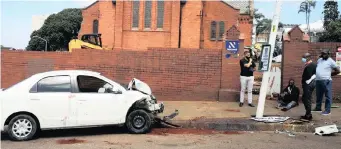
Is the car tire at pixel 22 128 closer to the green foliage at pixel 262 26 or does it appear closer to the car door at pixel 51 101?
the car door at pixel 51 101

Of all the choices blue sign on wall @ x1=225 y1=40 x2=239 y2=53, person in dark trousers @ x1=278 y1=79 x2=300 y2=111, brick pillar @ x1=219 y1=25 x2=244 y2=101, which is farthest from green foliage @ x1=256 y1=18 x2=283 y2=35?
person in dark trousers @ x1=278 y1=79 x2=300 y2=111

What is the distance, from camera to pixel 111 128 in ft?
30.8

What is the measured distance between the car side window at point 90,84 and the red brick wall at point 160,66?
18.1 ft

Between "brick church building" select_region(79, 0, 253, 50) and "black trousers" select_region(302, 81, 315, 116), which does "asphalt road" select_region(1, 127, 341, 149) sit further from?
"brick church building" select_region(79, 0, 253, 50)

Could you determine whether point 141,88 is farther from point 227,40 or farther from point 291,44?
point 291,44

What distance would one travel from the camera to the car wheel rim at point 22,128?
7.86m

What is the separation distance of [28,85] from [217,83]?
7.27 m

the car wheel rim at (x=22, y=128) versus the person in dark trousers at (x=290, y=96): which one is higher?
A: the person in dark trousers at (x=290, y=96)

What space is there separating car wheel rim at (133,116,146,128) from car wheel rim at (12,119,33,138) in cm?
219

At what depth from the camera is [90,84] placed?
8508 millimetres

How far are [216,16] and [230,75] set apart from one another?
23.7 metres

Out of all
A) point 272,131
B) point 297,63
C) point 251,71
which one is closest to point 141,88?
point 272,131

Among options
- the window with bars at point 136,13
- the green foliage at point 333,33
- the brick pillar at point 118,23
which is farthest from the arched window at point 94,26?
the green foliage at point 333,33

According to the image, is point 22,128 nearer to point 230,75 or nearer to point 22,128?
point 22,128
